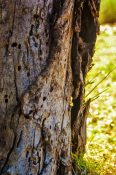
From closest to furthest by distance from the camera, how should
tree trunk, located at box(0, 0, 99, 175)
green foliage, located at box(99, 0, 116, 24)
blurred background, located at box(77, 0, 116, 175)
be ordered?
1. tree trunk, located at box(0, 0, 99, 175)
2. blurred background, located at box(77, 0, 116, 175)
3. green foliage, located at box(99, 0, 116, 24)

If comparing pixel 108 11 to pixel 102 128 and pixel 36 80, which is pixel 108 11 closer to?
pixel 102 128

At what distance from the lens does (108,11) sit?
31.4 feet

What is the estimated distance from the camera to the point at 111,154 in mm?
3967

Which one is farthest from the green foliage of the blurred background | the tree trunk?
the tree trunk

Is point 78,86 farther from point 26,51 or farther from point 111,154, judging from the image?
point 111,154

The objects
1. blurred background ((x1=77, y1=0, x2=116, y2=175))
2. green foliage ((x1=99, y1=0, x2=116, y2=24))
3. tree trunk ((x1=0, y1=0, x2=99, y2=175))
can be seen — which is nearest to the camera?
tree trunk ((x1=0, y1=0, x2=99, y2=175))

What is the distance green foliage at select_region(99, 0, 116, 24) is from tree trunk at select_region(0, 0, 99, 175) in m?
6.68

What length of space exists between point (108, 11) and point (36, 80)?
713 cm

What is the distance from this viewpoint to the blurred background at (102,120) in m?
3.47

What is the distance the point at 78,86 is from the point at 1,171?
2.34 ft

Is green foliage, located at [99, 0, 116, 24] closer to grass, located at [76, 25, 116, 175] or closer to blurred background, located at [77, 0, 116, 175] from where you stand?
blurred background, located at [77, 0, 116, 175]

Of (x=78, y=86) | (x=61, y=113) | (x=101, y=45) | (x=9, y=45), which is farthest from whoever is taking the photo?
(x=101, y=45)

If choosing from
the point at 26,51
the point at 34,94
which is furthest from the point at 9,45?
the point at 34,94

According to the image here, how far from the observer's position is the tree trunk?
2627mm
